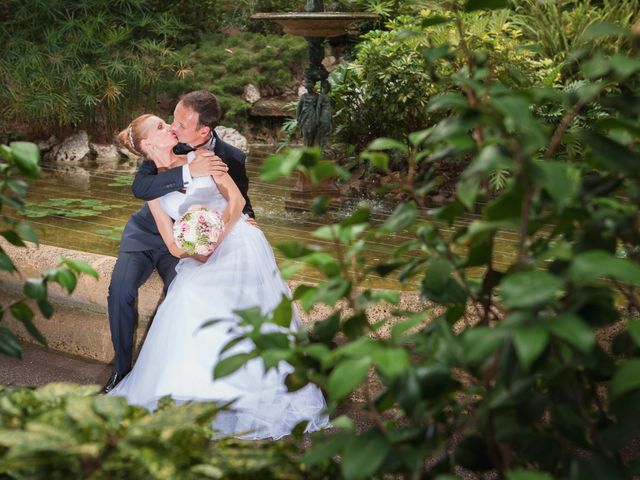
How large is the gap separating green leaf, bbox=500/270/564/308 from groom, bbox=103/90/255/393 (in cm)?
281

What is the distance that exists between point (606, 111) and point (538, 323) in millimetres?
6484

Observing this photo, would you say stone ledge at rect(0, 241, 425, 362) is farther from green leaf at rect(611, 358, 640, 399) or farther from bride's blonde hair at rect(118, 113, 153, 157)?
green leaf at rect(611, 358, 640, 399)

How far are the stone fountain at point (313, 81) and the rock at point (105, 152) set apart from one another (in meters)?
2.88

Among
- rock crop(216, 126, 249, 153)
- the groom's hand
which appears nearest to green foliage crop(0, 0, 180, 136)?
rock crop(216, 126, 249, 153)

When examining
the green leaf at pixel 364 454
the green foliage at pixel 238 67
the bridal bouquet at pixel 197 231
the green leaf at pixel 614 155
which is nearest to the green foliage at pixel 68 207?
the bridal bouquet at pixel 197 231

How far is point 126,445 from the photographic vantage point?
1.07 meters

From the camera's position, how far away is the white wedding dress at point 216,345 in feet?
10.6

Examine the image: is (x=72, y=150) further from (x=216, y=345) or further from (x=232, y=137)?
(x=216, y=345)

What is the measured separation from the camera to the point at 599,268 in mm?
872

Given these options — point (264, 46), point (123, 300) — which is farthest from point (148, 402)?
point (264, 46)

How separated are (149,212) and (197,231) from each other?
47cm

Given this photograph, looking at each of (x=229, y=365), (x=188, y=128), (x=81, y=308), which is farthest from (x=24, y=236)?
(x=81, y=308)

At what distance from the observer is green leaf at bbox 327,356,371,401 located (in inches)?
36.3

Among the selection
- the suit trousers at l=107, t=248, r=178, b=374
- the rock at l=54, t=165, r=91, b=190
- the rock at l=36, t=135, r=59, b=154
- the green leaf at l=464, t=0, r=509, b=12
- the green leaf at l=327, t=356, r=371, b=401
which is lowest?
the rock at l=36, t=135, r=59, b=154
